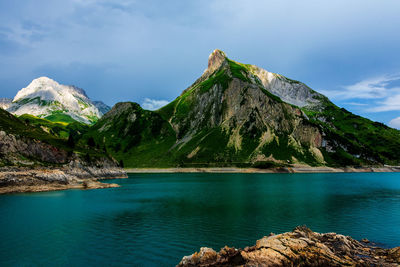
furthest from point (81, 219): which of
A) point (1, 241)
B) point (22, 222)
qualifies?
point (1, 241)

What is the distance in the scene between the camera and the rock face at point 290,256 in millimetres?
23953

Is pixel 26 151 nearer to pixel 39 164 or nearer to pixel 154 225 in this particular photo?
pixel 39 164

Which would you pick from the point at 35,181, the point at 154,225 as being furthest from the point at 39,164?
the point at 154,225

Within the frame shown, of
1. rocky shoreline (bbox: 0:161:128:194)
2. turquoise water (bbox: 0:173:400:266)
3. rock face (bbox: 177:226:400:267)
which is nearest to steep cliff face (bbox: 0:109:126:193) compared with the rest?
rocky shoreline (bbox: 0:161:128:194)

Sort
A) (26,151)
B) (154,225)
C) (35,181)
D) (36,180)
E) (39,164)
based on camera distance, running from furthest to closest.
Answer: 1. (26,151)
2. (39,164)
3. (36,180)
4. (35,181)
5. (154,225)

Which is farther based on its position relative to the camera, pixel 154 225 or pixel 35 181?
pixel 35 181

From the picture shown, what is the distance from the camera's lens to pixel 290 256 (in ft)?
79.4

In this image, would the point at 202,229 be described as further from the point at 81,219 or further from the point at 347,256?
the point at 81,219

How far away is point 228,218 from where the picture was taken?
47.9 metres

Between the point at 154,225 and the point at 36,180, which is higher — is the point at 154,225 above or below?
below

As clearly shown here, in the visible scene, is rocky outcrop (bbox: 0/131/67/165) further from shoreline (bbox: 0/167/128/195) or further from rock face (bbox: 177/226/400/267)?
rock face (bbox: 177/226/400/267)

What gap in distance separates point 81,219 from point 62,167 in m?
74.8

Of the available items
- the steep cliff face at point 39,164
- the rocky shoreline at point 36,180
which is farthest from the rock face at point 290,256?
the steep cliff face at point 39,164

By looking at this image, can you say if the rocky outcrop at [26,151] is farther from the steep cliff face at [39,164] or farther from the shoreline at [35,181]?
the shoreline at [35,181]
